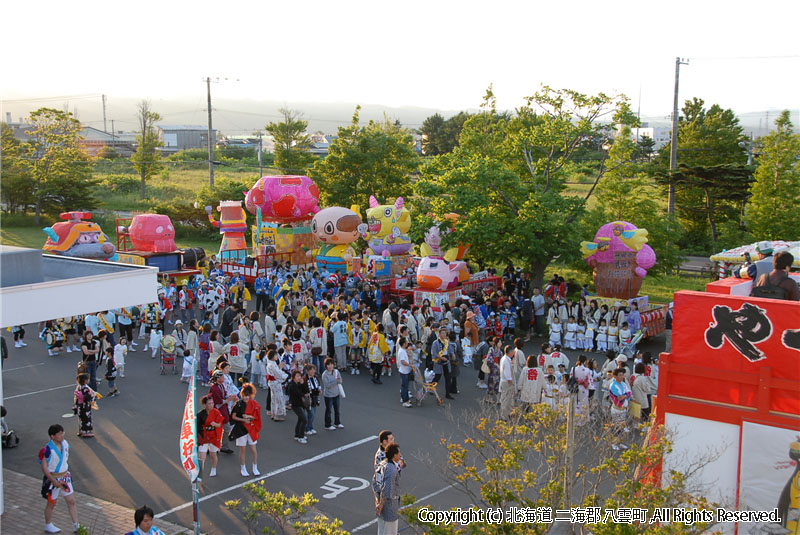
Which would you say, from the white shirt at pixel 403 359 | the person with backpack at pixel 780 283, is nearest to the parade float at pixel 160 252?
the white shirt at pixel 403 359

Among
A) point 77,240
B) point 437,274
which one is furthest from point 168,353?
point 77,240

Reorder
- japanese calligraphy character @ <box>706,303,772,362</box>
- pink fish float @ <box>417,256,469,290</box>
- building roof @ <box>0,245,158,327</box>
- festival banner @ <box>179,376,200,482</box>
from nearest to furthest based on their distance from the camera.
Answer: japanese calligraphy character @ <box>706,303,772,362</box>
festival banner @ <box>179,376,200,482</box>
building roof @ <box>0,245,158,327</box>
pink fish float @ <box>417,256,469,290</box>

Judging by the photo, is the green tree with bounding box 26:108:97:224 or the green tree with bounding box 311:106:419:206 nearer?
the green tree with bounding box 311:106:419:206

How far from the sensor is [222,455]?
38.6 ft

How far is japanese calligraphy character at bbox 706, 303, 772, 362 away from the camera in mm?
7348

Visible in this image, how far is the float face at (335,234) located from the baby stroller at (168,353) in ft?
32.8

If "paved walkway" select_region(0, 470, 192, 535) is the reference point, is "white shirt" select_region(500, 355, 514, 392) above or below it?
above

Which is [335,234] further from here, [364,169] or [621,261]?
[364,169]

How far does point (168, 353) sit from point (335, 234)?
10378mm

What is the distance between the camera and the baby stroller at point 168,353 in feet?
52.1

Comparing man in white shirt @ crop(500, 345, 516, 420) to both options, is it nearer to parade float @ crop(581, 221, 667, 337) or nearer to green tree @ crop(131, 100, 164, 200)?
parade float @ crop(581, 221, 667, 337)

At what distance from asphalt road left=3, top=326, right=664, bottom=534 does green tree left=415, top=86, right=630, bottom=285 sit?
6245 millimetres

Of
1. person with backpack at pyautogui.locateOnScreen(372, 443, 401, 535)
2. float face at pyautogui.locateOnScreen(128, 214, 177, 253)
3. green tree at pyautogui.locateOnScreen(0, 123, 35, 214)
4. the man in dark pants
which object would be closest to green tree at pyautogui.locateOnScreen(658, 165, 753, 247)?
the man in dark pants

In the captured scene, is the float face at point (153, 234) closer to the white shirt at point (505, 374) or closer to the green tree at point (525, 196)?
the green tree at point (525, 196)
